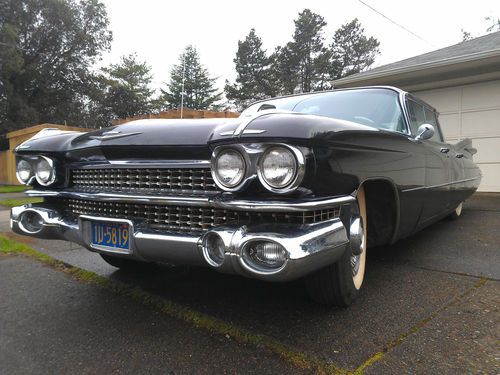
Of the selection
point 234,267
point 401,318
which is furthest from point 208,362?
point 401,318

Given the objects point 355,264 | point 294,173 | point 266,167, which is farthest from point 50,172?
point 355,264

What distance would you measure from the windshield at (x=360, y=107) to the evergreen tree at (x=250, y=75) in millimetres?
36667

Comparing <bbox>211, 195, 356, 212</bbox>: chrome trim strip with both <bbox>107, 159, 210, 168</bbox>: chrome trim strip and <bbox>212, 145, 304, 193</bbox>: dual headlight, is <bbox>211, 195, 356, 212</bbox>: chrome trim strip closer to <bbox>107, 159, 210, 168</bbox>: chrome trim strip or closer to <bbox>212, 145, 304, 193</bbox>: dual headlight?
<bbox>212, 145, 304, 193</bbox>: dual headlight

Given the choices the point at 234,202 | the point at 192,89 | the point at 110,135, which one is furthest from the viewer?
the point at 192,89

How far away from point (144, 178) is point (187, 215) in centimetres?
41

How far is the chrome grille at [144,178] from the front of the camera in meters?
2.02

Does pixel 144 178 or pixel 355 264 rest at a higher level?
pixel 144 178

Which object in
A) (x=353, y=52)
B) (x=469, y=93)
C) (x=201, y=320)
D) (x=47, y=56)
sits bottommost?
(x=201, y=320)

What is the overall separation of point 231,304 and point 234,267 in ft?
2.89

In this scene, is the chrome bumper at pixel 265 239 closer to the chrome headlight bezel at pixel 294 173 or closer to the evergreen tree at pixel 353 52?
the chrome headlight bezel at pixel 294 173

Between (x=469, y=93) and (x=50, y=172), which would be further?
(x=469, y=93)

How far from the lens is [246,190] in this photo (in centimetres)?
175

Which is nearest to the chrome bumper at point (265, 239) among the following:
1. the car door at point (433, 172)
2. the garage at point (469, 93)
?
the car door at point (433, 172)

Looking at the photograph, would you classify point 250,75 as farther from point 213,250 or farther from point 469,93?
point 213,250
